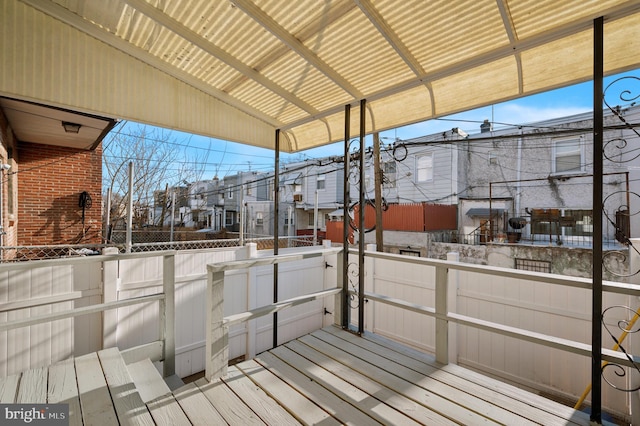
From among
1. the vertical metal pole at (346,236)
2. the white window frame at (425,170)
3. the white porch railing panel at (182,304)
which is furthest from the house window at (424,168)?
the vertical metal pole at (346,236)

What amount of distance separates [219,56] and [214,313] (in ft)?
7.05

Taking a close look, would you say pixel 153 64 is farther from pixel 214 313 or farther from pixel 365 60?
pixel 214 313

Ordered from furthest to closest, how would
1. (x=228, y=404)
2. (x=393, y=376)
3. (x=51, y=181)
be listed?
1. (x=51, y=181)
2. (x=393, y=376)
3. (x=228, y=404)

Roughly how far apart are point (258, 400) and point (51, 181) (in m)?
7.16

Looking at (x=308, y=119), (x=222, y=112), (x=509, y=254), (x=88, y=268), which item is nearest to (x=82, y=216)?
(x=88, y=268)

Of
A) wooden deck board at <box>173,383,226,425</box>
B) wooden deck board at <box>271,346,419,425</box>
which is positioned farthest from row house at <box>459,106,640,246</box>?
wooden deck board at <box>173,383,226,425</box>

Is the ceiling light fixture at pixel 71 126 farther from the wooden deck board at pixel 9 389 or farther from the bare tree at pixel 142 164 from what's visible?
the bare tree at pixel 142 164

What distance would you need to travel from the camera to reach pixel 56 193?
638 cm

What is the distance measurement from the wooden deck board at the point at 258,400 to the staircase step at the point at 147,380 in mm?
457

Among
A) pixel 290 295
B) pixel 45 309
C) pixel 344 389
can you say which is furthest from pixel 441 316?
pixel 45 309

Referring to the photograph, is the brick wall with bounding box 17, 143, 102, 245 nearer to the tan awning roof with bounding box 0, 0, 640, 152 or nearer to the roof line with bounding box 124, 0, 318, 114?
the tan awning roof with bounding box 0, 0, 640, 152

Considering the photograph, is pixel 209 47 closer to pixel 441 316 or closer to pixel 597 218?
pixel 441 316

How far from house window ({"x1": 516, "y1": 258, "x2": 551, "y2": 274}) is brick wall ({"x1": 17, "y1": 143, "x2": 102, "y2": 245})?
11089mm

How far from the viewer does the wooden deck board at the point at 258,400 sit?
183 cm
